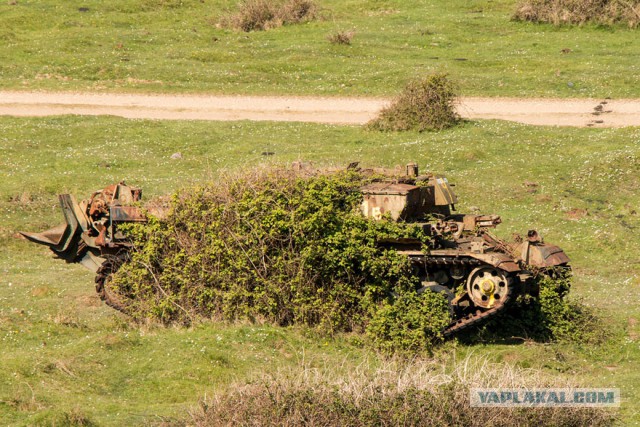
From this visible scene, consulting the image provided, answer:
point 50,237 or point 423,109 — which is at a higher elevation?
point 423,109

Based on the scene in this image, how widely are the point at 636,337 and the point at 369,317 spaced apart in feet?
20.3

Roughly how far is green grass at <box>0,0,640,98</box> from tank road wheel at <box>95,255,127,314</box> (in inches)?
886

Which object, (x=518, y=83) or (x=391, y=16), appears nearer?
(x=518, y=83)

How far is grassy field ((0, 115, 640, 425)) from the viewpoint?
68.4 ft

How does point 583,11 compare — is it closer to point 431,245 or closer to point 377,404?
point 431,245

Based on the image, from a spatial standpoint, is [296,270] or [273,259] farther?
[273,259]

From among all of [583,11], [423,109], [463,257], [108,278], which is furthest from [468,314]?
[583,11]

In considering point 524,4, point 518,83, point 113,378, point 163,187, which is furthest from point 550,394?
point 524,4

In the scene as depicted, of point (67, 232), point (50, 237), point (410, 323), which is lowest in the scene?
point (410, 323)

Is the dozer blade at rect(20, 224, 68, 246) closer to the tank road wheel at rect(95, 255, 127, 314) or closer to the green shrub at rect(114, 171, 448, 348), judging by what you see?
the tank road wheel at rect(95, 255, 127, 314)

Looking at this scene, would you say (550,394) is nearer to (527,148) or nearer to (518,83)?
(527,148)

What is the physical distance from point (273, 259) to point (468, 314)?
4.81 m

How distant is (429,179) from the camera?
26906mm

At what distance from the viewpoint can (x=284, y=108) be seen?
152ft
